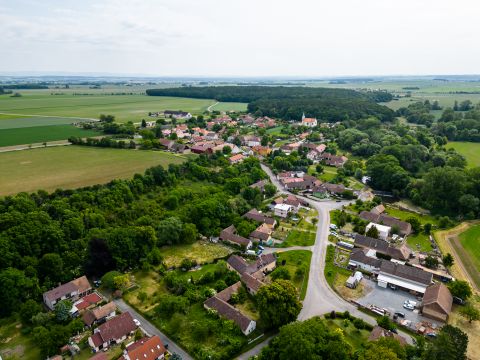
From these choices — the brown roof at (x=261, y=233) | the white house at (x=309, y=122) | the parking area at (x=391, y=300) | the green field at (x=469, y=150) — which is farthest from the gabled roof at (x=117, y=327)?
the white house at (x=309, y=122)

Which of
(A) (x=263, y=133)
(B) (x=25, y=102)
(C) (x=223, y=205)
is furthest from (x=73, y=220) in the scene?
(B) (x=25, y=102)

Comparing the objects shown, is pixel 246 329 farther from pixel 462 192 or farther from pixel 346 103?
pixel 346 103

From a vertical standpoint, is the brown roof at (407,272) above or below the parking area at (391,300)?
above

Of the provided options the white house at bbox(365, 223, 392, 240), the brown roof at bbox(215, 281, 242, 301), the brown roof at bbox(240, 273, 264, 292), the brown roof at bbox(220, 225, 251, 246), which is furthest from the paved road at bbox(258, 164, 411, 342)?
the brown roof at bbox(220, 225, 251, 246)

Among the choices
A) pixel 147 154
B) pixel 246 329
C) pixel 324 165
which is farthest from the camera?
pixel 324 165

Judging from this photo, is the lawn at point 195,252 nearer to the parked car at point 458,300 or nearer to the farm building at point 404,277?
the farm building at point 404,277

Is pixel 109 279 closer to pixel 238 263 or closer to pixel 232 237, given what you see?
pixel 238 263
